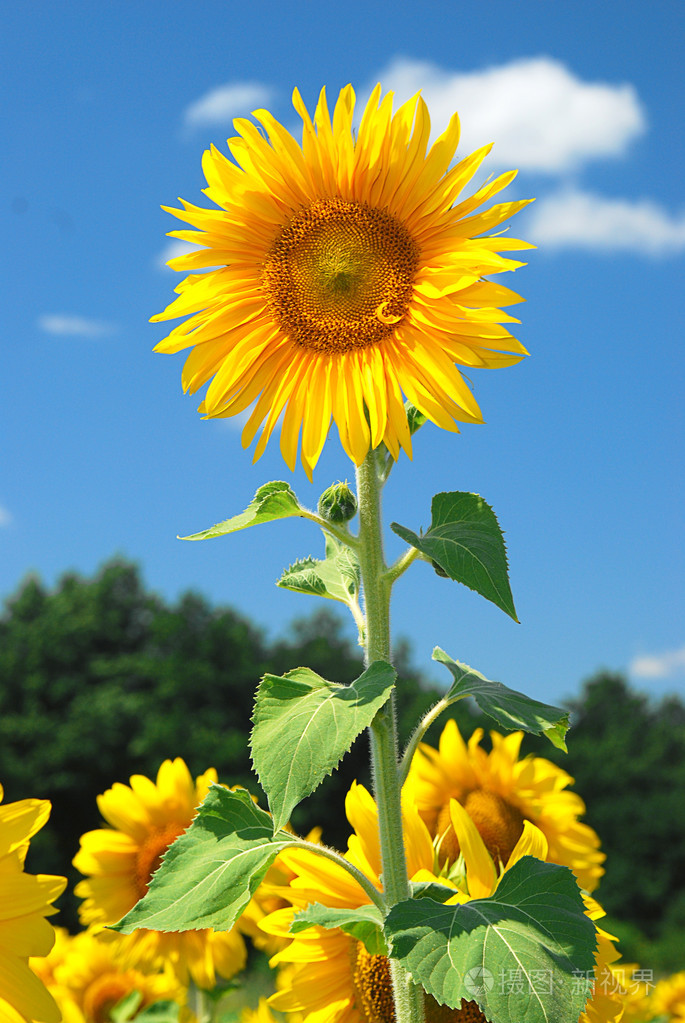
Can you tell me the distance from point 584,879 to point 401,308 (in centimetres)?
257

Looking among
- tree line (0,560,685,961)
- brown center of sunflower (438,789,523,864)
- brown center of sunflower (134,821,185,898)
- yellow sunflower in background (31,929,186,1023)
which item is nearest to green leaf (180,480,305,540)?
brown center of sunflower (438,789,523,864)

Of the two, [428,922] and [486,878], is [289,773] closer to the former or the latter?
[428,922]

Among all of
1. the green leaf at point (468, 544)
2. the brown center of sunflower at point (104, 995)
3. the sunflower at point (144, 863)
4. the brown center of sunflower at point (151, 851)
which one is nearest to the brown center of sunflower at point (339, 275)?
the green leaf at point (468, 544)

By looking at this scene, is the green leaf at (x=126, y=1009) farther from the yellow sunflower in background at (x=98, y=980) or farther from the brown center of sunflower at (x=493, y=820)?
A: the brown center of sunflower at (x=493, y=820)

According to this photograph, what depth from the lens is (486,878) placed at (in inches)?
100

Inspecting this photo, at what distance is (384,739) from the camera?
2123 mm

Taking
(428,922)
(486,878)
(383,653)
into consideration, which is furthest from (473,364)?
(486,878)

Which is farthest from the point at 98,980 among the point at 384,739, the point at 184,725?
the point at 184,725

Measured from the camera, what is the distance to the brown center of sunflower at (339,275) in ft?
7.60

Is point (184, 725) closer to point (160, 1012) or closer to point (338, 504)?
point (160, 1012)

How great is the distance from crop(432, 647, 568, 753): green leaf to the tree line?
20532 millimetres

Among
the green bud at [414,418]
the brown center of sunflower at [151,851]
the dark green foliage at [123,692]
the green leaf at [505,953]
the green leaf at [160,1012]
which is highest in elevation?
the dark green foliage at [123,692]

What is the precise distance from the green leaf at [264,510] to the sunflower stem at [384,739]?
0.55 feet

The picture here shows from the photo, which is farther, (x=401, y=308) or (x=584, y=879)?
(x=584, y=879)
